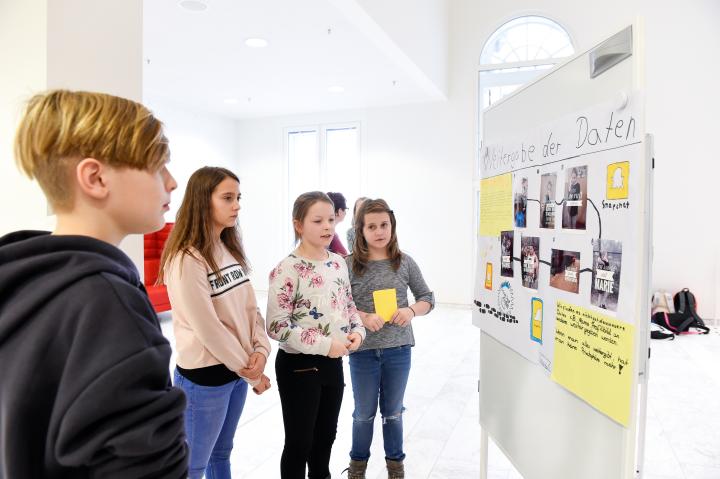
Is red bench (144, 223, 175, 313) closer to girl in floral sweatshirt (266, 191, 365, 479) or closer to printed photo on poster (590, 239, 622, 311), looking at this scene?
girl in floral sweatshirt (266, 191, 365, 479)

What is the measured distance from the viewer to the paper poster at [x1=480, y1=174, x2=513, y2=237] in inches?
74.0

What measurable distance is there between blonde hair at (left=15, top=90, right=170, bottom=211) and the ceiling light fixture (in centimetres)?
373

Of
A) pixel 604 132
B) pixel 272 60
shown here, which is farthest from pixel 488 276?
pixel 272 60

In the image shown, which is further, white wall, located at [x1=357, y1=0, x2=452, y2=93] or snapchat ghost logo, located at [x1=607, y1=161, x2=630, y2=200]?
white wall, located at [x1=357, y1=0, x2=452, y2=93]

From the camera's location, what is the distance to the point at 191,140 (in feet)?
25.4

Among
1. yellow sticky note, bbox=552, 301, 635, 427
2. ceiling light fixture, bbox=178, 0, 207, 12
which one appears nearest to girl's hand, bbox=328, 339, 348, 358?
yellow sticky note, bbox=552, 301, 635, 427

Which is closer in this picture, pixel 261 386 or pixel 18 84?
pixel 18 84

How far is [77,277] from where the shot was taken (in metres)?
0.69

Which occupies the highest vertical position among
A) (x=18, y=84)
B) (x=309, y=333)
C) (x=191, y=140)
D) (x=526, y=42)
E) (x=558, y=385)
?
(x=526, y=42)

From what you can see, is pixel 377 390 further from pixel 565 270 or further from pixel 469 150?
pixel 469 150

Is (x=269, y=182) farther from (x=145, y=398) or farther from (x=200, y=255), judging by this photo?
(x=145, y=398)

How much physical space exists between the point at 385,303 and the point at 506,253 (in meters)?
0.56

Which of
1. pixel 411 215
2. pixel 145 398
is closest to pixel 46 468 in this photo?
pixel 145 398

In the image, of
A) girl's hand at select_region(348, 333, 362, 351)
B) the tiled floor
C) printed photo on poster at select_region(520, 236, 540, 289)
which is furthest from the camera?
the tiled floor
